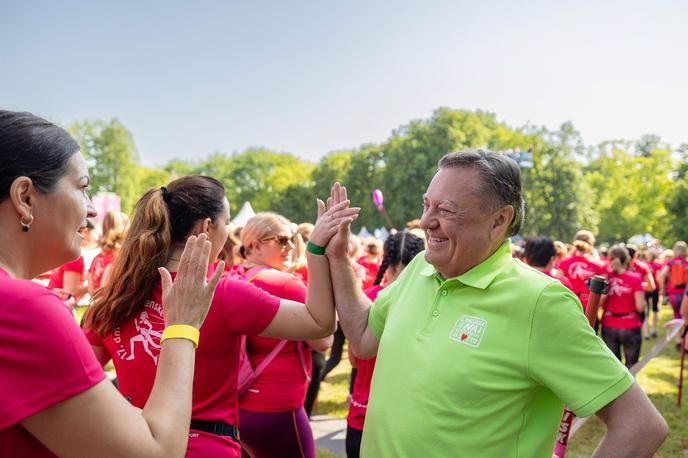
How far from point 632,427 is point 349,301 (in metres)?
1.18

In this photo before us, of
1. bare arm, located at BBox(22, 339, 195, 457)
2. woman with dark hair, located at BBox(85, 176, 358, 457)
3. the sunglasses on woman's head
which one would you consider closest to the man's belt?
woman with dark hair, located at BBox(85, 176, 358, 457)

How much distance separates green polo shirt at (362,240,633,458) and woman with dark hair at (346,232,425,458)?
3.89ft

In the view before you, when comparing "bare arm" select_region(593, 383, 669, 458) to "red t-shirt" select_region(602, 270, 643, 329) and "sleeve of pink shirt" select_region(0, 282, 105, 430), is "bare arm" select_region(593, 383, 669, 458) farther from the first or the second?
"red t-shirt" select_region(602, 270, 643, 329)

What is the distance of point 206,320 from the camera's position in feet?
7.16

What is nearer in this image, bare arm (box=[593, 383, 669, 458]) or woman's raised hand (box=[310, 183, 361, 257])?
bare arm (box=[593, 383, 669, 458])

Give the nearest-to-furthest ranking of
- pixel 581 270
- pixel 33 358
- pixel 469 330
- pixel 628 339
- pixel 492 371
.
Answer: pixel 33 358 < pixel 492 371 < pixel 469 330 < pixel 628 339 < pixel 581 270

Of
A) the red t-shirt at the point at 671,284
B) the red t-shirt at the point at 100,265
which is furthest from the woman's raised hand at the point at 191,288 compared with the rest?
→ the red t-shirt at the point at 671,284

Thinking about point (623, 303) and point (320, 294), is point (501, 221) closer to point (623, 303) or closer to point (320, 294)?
point (320, 294)

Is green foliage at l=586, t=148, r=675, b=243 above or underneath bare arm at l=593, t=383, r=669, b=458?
underneath

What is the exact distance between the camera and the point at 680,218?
2783 centimetres

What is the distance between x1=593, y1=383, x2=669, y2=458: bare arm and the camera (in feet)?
5.54

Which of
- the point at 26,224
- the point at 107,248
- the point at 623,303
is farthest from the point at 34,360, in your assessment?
the point at 623,303

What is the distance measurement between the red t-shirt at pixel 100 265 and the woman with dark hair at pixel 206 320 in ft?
12.9

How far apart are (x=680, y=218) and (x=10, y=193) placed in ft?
105
